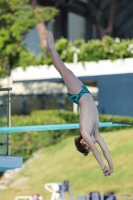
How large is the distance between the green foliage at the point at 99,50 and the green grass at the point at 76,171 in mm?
6145

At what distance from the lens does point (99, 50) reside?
36125 mm

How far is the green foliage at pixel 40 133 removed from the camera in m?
30.0

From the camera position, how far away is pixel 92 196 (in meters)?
18.6

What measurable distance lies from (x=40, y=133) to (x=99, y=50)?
7.49m

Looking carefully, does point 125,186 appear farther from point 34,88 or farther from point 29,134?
point 34,88

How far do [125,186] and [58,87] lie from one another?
14.0m

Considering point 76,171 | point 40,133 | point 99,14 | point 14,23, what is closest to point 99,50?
point 14,23

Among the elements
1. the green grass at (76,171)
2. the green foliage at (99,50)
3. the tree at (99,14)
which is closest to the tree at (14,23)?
the green foliage at (99,50)

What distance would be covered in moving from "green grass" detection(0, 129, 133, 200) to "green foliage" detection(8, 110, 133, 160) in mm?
516

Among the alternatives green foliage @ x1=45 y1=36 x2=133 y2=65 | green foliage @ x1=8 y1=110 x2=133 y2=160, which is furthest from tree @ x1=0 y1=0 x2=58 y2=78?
green foliage @ x1=8 y1=110 x2=133 y2=160

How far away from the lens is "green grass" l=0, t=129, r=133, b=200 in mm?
24766

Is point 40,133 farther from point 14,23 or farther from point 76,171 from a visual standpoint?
point 14,23

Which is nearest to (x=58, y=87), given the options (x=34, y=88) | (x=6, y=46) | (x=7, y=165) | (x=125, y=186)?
(x=34, y=88)

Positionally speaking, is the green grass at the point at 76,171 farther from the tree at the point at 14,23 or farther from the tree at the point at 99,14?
the tree at the point at 99,14
